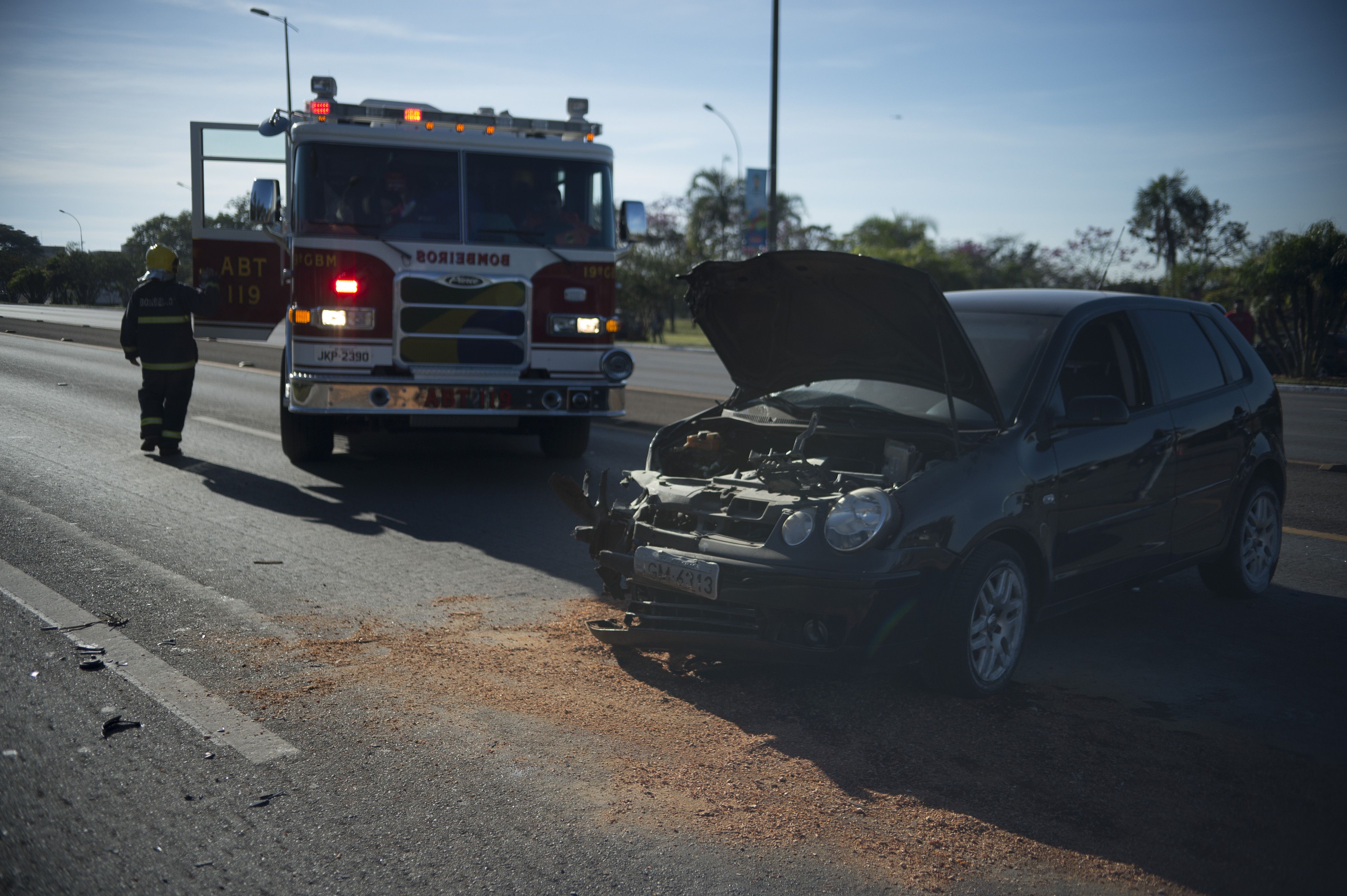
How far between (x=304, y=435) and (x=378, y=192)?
224 cm

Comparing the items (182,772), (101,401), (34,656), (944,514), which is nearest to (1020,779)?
(944,514)

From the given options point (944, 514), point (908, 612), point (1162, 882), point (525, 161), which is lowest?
point (1162, 882)

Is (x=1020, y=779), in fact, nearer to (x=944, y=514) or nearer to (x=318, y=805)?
(x=944, y=514)

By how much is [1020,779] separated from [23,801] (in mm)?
3063

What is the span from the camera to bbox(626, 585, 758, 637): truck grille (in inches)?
166

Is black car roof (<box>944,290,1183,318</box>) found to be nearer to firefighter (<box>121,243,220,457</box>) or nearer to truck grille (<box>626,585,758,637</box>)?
truck grille (<box>626,585,758,637</box>)

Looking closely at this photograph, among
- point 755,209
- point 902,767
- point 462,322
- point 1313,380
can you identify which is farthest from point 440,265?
point 755,209

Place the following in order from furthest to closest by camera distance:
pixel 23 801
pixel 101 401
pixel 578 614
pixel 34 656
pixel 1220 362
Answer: pixel 101 401 → pixel 1220 362 → pixel 578 614 → pixel 34 656 → pixel 23 801

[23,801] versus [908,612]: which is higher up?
[908,612]

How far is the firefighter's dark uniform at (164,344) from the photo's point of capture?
9.88m

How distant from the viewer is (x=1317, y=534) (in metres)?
7.51

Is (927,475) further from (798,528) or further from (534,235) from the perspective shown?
(534,235)

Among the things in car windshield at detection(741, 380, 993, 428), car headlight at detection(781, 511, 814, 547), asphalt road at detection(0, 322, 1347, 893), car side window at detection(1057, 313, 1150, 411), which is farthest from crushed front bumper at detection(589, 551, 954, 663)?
car side window at detection(1057, 313, 1150, 411)

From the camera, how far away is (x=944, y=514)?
416 centimetres
